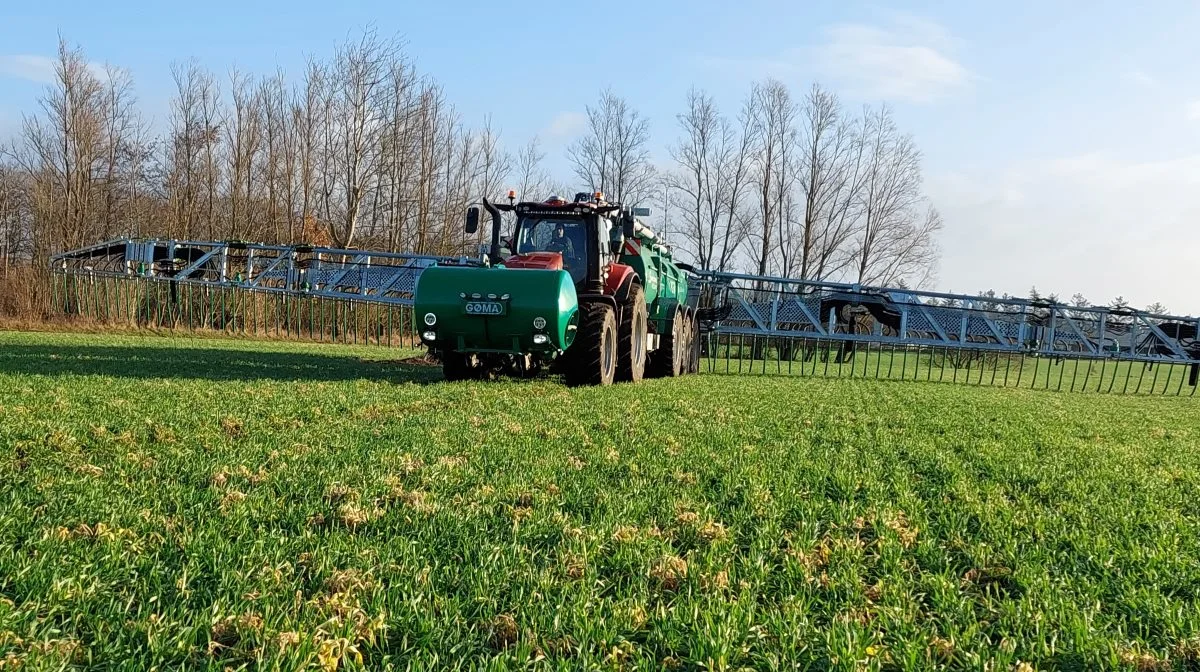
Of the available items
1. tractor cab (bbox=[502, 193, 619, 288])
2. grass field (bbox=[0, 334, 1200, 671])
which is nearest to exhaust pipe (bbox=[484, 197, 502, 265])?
tractor cab (bbox=[502, 193, 619, 288])

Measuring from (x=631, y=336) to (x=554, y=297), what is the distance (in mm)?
2451

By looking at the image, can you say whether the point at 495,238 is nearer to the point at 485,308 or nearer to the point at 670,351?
the point at 485,308

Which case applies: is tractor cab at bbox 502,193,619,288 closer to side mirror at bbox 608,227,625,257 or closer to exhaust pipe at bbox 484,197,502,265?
side mirror at bbox 608,227,625,257

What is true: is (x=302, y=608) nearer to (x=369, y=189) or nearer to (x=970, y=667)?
(x=970, y=667)

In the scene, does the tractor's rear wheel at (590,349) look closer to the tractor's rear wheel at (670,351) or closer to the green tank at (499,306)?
the green tank at (499,306)

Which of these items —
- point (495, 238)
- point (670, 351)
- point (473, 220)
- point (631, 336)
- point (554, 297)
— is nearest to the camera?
point (554, 297)

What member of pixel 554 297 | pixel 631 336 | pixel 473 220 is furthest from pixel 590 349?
pixel 473 220

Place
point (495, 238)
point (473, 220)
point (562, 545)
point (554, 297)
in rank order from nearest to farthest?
point (562, 545), point (554, 297), point (473, 220), point (495, 238)

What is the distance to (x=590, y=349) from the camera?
34.2 feet

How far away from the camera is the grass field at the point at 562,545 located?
2510mm

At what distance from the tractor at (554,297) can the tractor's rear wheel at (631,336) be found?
0.02m

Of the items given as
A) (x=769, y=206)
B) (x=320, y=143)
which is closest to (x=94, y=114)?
(x=320, y=143)

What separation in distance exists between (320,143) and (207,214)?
18.8ft

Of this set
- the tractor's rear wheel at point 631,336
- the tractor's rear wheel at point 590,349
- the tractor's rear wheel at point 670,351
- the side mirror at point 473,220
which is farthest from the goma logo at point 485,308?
the tractor's rear wheel at point 670,351
